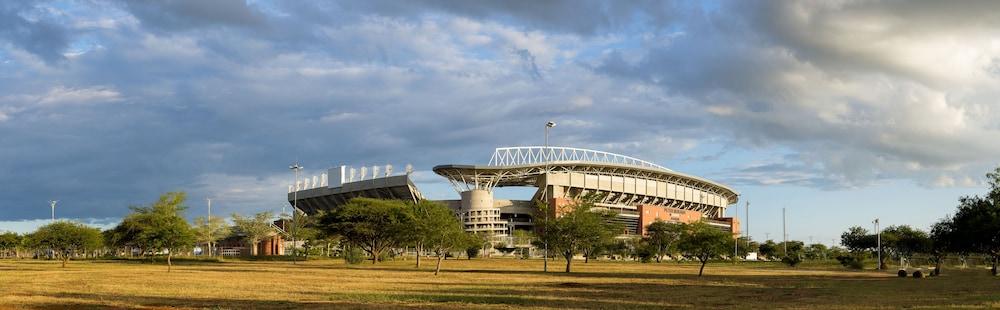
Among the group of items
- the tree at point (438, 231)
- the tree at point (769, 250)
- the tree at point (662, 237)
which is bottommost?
the tree at point (769, 250)

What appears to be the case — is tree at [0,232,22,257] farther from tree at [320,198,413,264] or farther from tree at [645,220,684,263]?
tree at [645,220,684,263]

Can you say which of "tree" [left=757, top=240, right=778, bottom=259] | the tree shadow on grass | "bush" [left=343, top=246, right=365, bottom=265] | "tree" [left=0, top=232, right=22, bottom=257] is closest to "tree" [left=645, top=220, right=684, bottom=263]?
"tree" [left=757, top=240, right=778, bottom=259]

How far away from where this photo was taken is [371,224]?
10288cm

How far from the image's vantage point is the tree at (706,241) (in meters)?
73.6

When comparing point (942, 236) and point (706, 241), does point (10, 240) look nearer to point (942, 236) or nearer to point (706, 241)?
point (706, 241)

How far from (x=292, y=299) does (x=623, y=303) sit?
44.8ft

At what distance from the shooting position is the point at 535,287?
4653cm

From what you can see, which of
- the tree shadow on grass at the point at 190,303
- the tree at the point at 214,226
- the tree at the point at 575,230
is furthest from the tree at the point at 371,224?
the tree shadow on grass at the point at 190,303

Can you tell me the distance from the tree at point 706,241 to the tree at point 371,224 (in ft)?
116

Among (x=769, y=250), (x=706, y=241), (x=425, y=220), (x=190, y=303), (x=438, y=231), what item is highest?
(x=425, y=220)

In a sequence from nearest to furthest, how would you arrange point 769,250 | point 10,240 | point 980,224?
point 980,224
point 10,240
point 769,250

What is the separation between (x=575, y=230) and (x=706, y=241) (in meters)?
11.9

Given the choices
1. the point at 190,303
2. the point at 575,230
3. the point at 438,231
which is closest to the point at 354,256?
the point at 438,231

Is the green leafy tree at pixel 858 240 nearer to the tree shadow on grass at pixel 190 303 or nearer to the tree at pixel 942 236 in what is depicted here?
Answer: the tree at pixel 942 236
